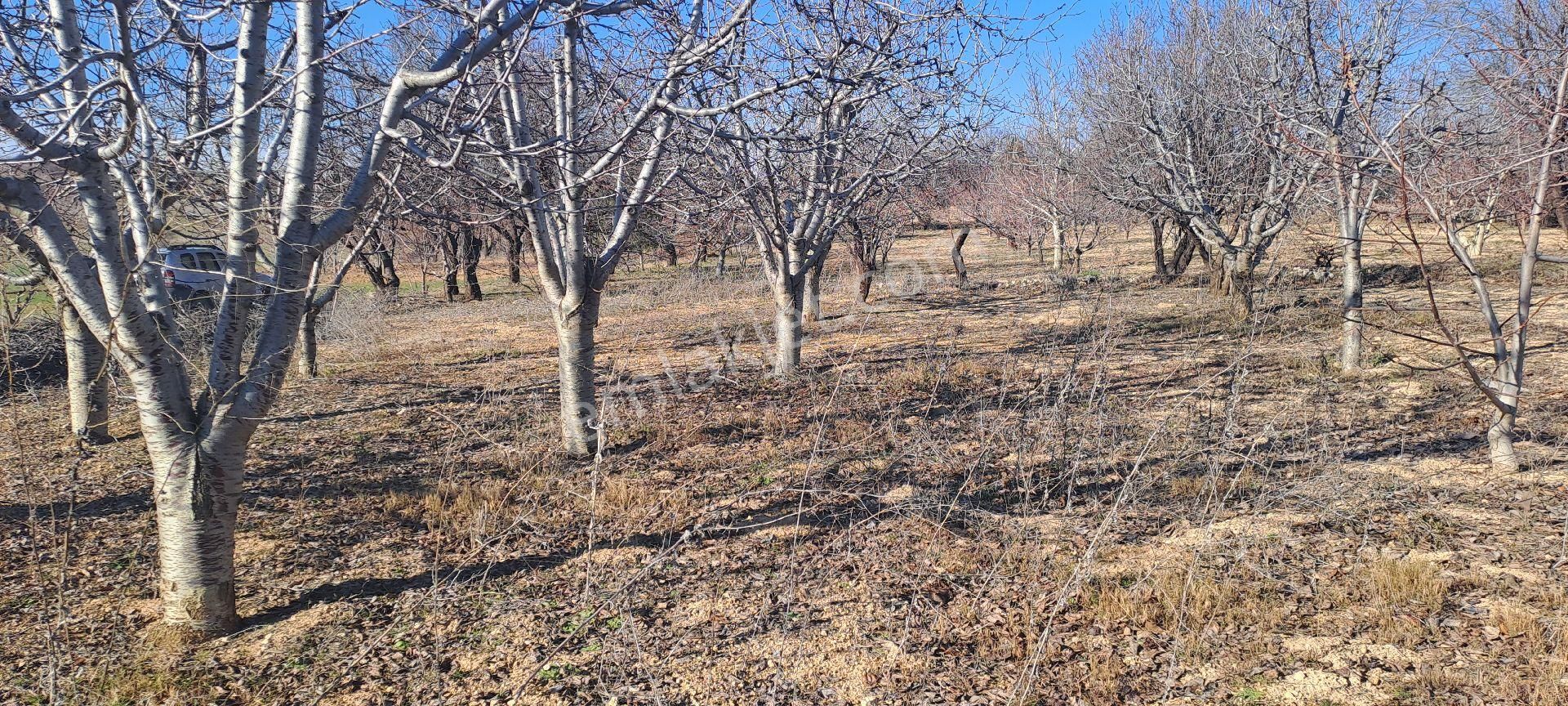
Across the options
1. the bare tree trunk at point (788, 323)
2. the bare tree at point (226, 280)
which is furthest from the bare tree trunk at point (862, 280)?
the bare tree at point (226, 280)

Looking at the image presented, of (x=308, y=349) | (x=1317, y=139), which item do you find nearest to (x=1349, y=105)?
(x=1317, y=139)

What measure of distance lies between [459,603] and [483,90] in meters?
4.00

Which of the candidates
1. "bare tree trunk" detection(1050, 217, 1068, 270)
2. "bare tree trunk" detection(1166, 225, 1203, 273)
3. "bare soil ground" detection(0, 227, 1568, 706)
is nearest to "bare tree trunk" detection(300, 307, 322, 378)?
"bare soil ground" detection(0, 227, 1568, 706)

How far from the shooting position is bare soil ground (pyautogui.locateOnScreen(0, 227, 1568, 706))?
10.7 feet

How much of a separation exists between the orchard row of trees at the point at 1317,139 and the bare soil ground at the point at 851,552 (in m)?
0.92

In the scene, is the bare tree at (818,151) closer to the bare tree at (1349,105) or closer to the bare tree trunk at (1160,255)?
the bare tree at (1349,105)

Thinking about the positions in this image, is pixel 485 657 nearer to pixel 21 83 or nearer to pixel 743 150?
pixel 21 83

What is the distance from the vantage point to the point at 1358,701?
293cm

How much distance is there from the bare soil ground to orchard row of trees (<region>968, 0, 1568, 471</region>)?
92cm

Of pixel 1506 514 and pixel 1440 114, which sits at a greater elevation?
pixel 1440 114

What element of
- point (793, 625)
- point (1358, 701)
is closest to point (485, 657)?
point (793, 625)

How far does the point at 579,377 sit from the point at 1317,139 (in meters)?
8.43

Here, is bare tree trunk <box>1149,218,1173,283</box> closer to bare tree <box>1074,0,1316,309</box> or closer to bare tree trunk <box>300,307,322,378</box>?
bare tree <box>1074,0,1316,309</box>

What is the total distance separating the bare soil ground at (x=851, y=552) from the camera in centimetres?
325
